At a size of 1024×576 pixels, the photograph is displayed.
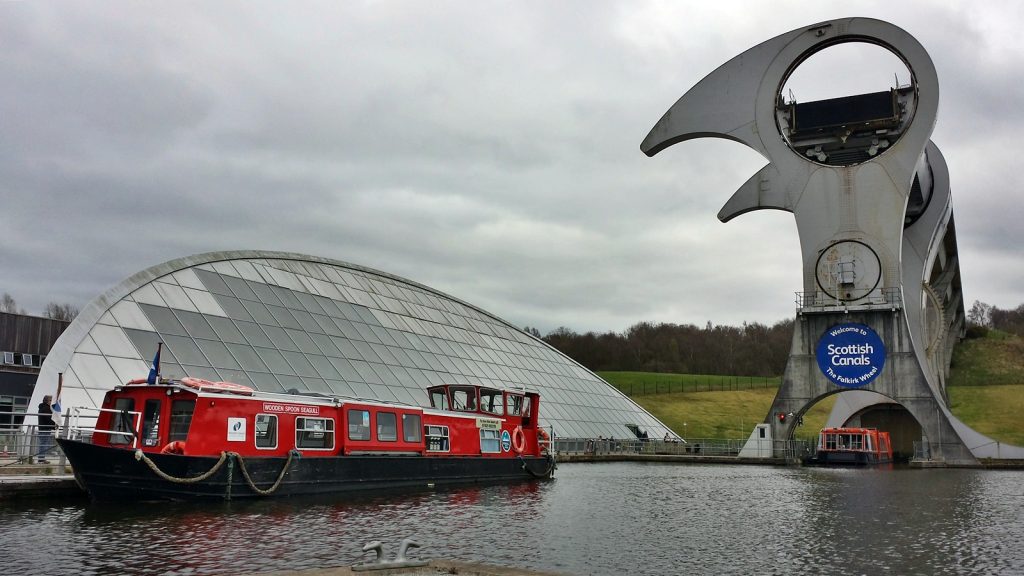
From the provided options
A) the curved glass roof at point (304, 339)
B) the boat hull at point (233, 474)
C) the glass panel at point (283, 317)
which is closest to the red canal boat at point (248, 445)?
the boat hull at point (233, 474)

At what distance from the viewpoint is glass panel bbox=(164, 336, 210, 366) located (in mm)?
34688

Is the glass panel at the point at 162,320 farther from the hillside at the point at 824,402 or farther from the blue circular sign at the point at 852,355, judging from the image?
the hillside at the point at 824,402

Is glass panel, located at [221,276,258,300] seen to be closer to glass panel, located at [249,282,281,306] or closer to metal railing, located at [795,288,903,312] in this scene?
glass panel, located at [249,282,281,306]

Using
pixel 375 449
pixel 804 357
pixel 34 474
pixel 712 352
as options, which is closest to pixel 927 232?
pixel 804 357

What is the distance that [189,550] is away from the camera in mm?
16547

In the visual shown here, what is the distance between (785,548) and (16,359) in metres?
42.2

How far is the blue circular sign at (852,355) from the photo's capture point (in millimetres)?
49031

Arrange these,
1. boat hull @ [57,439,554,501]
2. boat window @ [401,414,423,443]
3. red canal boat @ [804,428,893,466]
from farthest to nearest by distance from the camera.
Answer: red canal boat @ [804,428,893,466]
boat window @ [401,414,423,443]
boat hull @ [57,439,554,501]

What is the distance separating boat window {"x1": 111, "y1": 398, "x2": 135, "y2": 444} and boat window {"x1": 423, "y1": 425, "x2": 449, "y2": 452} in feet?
36.4

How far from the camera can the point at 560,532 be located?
66.8ft

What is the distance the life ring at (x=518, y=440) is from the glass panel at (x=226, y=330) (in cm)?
1305

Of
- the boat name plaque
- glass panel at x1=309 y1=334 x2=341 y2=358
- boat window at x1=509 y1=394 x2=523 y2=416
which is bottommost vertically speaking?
the boat name plaque

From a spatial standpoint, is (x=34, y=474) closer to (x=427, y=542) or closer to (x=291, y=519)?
(x=291, y=519)

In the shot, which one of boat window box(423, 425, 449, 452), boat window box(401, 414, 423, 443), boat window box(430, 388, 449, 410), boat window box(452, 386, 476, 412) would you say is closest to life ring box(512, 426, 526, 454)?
boat window box(452, 386, 476, 412)
